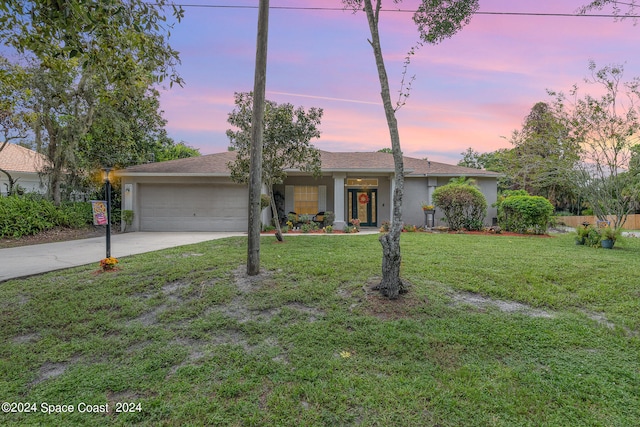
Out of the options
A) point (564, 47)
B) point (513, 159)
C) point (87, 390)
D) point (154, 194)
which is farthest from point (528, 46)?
point (154, 194)

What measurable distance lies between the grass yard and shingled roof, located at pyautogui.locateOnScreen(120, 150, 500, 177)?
8.26 metres

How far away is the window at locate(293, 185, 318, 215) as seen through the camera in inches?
595

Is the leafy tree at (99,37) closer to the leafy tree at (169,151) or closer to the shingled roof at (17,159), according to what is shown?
the leafy tree at (169,151)

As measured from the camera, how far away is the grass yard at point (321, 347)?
2.30 metres

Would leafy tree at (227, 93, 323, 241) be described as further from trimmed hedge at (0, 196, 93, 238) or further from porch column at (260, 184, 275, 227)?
trimmed hedge at (0, 196, 93, 238)

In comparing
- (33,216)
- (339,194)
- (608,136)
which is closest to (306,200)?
(339,194)

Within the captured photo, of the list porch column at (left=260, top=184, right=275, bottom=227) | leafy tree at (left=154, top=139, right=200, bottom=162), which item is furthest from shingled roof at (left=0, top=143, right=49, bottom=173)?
porch column at (left=260, top=184, right=275, bottom=227)

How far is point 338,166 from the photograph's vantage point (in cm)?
1387

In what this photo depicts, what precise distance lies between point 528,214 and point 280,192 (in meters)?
10.3

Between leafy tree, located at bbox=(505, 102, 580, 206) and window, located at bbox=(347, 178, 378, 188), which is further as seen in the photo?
window, located at bbox=(347, 178, 378, 188)

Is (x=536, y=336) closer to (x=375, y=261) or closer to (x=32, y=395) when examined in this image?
(x=375, y=261)

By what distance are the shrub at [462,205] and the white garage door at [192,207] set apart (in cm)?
831

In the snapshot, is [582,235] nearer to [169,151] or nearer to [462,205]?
[462,205]

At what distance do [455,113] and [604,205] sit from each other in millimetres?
6446
